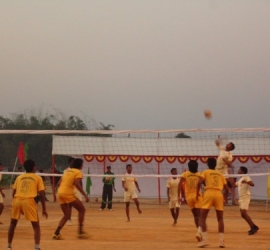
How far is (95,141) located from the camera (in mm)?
36531

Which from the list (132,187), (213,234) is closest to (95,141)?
(132,187)

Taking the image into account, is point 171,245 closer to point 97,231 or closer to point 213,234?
point 213,234

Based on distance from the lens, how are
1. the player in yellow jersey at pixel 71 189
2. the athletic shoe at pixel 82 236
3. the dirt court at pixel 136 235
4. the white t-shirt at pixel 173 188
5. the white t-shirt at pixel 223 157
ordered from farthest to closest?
the white t-shirt at pixel 173 188
the white t-shirt at pixel 223 157
the athletic shoe at pixel 82 236
the player in yellow jersey at pixel 71 189
the dirt court at pixel 136 235

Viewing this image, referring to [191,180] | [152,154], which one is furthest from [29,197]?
[152,154]

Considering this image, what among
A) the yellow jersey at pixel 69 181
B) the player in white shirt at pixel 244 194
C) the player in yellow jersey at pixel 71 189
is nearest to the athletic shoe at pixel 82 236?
the player in yellow jersey at pixel 71 189

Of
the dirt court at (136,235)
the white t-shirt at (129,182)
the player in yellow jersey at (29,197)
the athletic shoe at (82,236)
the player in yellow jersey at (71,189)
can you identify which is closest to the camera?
the player in yellow jersey at (29,197)

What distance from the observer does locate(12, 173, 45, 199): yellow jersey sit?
12664 millimetres

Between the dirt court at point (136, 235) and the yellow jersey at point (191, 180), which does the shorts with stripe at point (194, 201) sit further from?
the dirt court at point (136, 235)

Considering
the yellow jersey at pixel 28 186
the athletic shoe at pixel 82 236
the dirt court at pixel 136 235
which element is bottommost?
the dirt court at pixel 136 235

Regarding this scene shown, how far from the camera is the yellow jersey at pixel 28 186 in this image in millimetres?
12664

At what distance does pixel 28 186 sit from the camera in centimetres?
1268

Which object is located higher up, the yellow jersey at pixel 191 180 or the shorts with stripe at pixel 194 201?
the yellow jersey at pixel 191 180

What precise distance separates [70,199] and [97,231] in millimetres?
3174

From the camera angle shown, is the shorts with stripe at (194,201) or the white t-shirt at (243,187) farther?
the white t-shirt at (243,187)
